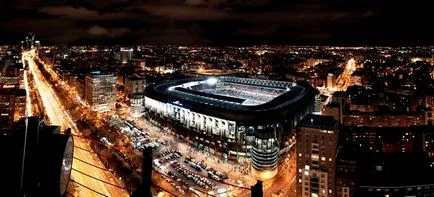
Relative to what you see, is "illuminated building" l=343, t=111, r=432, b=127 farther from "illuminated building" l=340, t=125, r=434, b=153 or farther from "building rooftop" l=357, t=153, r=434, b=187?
"building rooftop" l=357, t=153, r=434, b=187

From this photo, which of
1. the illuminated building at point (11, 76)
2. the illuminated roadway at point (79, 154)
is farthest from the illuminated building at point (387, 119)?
the illuminated building at point (11, 76)

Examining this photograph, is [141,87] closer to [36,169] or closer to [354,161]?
[354,161]

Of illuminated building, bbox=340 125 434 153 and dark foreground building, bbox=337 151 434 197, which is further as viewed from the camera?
illuminated building, bbox=340 125 434 153

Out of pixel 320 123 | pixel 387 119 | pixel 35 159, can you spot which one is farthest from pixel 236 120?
pixel 35 159

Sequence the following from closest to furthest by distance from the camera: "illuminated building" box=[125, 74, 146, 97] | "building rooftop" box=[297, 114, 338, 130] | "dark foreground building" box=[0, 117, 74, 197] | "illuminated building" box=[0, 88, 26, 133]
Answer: "dark foreground building" box=[0, 117, 74, 197] < "building rooftop" box=[297, 114, 338, 130] < "illuminated building" box=[0, 88, 26, 133] < "illuminated building" box=[125, 74, 146, 97]

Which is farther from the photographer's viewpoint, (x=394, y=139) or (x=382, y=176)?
(x=394, y=139)

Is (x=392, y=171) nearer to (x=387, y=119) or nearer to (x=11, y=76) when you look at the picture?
(x=387, y=119)

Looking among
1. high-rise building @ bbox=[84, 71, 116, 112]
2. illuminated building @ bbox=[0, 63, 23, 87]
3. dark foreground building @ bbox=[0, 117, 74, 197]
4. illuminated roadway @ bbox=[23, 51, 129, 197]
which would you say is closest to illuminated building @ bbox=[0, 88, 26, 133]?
illuminated roadway @ bbox=[23, 51, 129, 197]
